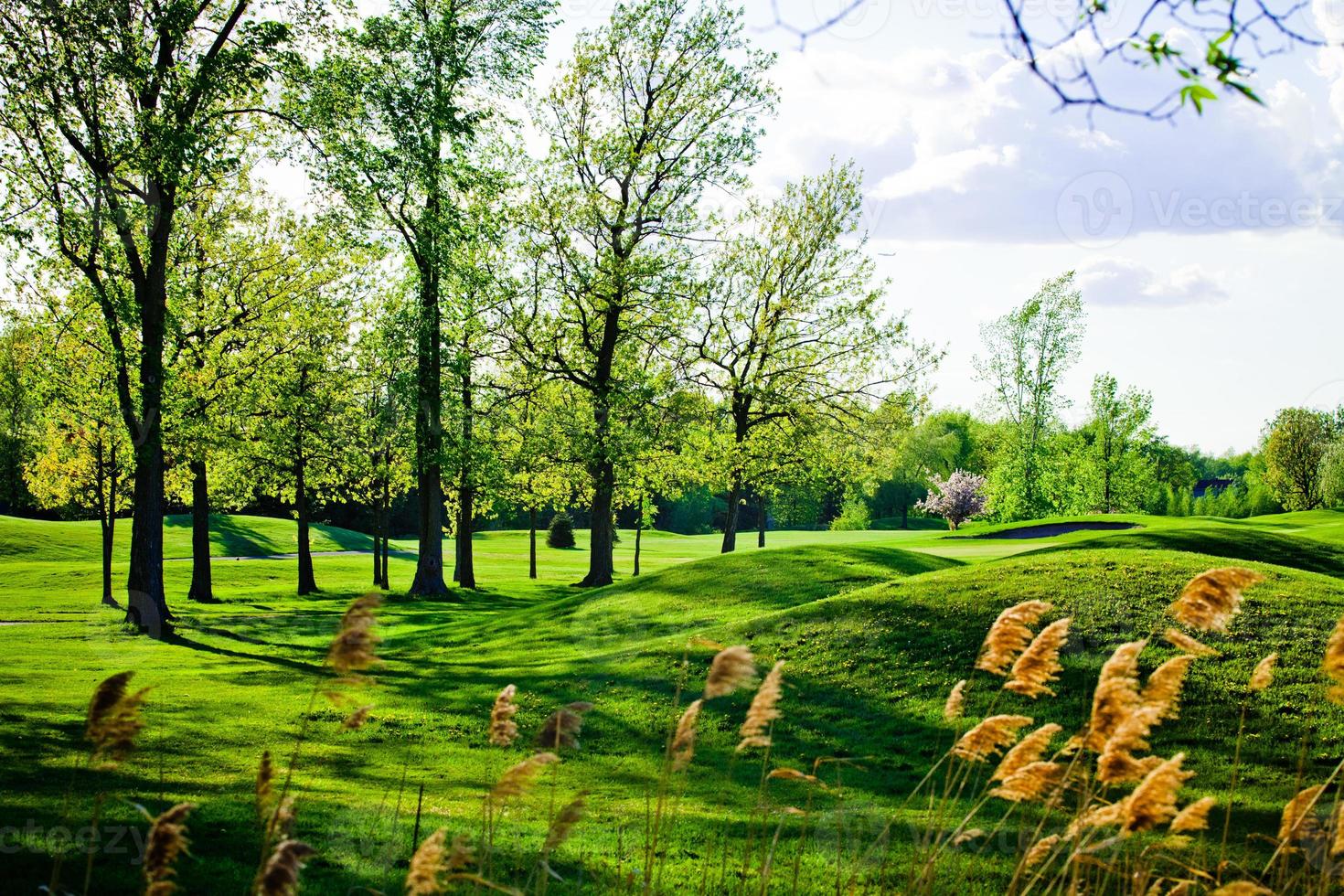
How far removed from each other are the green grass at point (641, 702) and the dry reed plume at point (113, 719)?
0.96 meters

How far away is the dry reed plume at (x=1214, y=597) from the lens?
3.81 metres

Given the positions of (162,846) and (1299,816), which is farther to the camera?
(1299,816)

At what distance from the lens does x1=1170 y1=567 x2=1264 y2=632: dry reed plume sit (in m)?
3.81

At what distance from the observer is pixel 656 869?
633cm

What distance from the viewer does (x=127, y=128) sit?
1870cm

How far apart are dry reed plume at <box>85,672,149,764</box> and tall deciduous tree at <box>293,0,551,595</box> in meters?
19.5

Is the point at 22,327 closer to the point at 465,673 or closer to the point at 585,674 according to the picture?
the point at 465,673

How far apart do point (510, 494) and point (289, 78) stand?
1784cm

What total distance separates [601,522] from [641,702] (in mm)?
18262

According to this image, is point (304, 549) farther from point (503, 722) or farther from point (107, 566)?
point (503, 722)

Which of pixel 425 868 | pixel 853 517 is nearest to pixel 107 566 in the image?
pixel 425 868

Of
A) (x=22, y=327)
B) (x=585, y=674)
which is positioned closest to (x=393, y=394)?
(x=22, y=327)

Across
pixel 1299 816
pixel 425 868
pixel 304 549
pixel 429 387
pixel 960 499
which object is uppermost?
pixel 429 387

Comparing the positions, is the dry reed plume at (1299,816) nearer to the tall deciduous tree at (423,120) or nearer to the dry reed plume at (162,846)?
the dry reed plume at (162,846)
